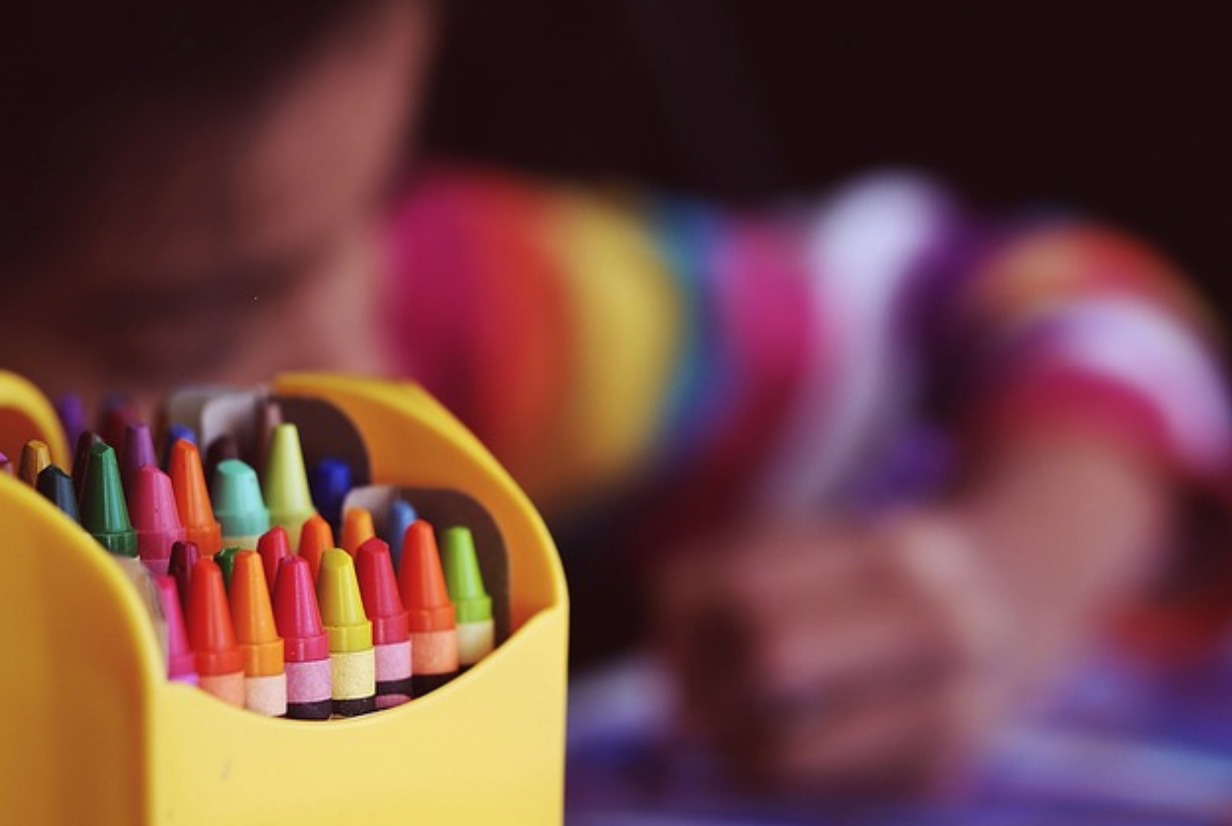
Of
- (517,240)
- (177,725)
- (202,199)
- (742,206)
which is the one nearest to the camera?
(177,725)

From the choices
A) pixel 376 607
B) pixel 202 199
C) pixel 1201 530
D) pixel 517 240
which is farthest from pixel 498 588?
pixel 1201 530

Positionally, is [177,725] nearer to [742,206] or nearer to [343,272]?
[343,272]

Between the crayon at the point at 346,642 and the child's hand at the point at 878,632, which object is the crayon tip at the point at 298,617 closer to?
the crayon at the point at 346,642

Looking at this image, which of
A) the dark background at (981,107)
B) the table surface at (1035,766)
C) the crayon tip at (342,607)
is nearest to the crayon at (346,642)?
the crayon tip at (342,607)

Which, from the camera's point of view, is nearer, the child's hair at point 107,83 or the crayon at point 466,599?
the crayon at point 466,599

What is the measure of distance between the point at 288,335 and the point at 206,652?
26 cm

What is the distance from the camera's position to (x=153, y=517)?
0.51 ft

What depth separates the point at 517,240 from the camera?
1.65 feet

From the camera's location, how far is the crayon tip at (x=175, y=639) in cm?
14

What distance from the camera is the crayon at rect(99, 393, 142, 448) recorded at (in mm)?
181

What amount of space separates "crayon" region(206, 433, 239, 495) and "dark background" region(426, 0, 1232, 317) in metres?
0.43

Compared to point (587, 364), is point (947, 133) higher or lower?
higher

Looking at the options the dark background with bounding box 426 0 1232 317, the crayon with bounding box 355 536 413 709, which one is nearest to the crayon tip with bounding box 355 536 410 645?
the crayon with bounding box 355 536 413 709

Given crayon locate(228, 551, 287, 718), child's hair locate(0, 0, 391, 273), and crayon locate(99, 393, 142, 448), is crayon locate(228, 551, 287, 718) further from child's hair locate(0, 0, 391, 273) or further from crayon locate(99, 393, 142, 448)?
child's hair locate(0, 0, 391, 273)
